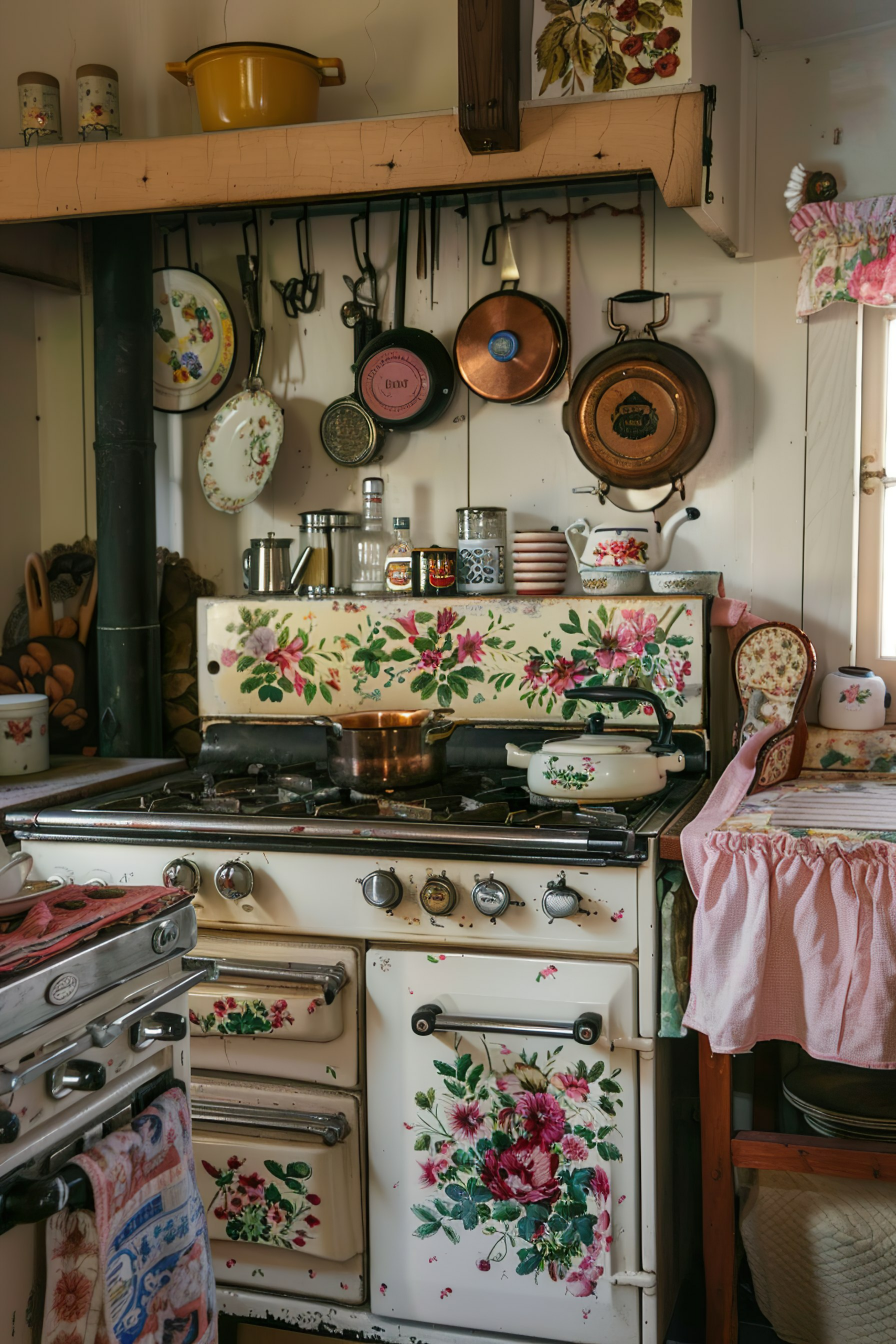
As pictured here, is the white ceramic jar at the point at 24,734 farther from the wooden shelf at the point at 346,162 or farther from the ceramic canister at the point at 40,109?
the ceramic canister at the point at 40,109

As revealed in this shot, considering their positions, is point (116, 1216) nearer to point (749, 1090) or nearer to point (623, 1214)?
point (623, 1214)

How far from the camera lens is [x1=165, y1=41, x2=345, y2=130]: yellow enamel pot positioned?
2.32 m

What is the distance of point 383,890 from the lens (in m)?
1.87

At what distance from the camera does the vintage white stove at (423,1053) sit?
1.81m

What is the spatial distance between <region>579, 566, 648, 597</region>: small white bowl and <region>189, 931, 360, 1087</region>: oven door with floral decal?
2.91ft

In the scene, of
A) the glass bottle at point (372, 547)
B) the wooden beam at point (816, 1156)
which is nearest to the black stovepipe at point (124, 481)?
the glass bottle at point (372, 547)

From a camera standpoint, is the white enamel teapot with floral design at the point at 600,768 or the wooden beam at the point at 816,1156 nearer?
the wooden beam at the point at 816,1156

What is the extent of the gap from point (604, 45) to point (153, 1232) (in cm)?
196

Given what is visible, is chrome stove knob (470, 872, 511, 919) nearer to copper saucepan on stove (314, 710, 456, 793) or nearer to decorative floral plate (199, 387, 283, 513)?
copper saucepan on stove (314, 710, 456, 793)

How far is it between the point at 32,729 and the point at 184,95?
144 cm

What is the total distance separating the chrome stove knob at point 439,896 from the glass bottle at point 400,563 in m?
0.83

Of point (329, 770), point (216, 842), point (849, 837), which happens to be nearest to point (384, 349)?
point (329, 770)

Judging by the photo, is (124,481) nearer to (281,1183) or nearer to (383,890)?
(383,890)

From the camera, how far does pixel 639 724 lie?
7.64 feet
